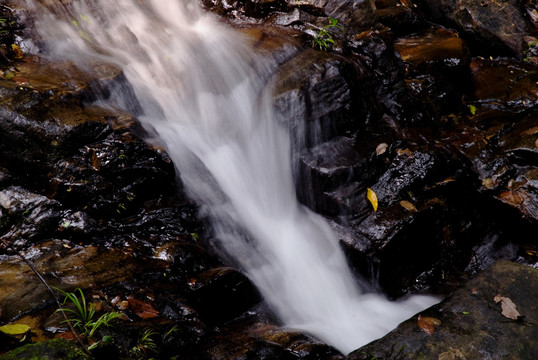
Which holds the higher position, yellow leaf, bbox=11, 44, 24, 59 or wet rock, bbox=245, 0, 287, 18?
yellow leaf, bbox=11, 44, 24, 59

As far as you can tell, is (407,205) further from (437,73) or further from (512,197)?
(437,73)

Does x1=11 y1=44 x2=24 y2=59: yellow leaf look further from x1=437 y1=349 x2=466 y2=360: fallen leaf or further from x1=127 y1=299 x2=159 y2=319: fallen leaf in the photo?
x1=437 y1=349 x2=466 y2=360: fallen leaf

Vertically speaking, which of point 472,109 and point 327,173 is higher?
point 327,173

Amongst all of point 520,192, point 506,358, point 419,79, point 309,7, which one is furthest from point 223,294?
point 309,7

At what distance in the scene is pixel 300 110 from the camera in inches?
211

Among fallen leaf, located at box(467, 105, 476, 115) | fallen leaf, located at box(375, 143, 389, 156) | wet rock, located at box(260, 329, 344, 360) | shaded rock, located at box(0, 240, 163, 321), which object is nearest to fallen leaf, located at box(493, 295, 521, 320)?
wet rock, located at box(260, 329, 344, 360)

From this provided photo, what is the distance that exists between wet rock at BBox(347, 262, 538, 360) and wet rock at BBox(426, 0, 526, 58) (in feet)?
21.0

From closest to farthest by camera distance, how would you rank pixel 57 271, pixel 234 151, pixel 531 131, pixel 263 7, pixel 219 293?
pixel 57 271
pixel 219 293
pixel 234 151
pixel 531 131
pixel 263 7

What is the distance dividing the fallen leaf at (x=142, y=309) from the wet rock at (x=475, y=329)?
1787mm

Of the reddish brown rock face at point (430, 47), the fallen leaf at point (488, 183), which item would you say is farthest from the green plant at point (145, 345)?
the reddish brown rock face at point (430, 47)

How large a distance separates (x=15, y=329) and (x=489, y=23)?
1002 centimetres

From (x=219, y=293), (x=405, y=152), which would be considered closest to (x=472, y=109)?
(x=405, y=152)

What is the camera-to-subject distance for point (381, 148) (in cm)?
537

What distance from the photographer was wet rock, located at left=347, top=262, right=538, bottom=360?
307cm
